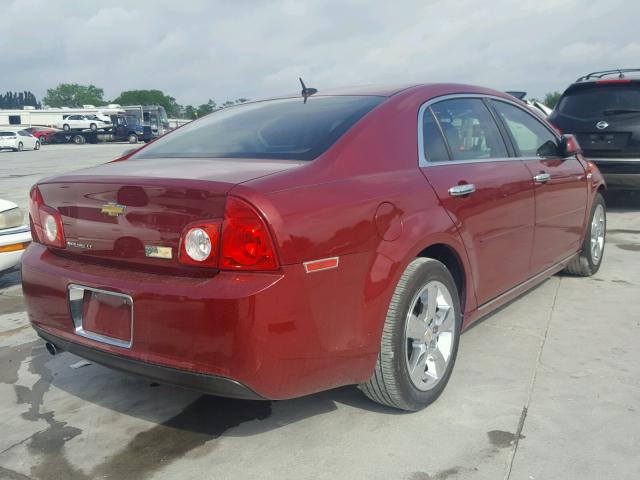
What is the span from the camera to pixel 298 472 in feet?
8.38

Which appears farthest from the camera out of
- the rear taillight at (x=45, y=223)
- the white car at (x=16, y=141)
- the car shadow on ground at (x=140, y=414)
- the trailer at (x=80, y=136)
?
the trailer at (x=80, y=136)

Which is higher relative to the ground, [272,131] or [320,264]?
[272,131]

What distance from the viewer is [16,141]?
36188mm

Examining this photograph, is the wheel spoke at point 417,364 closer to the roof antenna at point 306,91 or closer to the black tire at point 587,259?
the roof antenna at point 306,91

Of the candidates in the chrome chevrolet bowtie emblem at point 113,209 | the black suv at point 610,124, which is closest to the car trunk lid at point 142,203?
the chrome chevrolet bowtie emblem at point 113,209

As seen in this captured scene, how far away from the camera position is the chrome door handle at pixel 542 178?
4.05m

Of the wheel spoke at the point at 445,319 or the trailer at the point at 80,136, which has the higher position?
the trailer at the point at 80,136

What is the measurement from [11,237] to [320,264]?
3.54 meters

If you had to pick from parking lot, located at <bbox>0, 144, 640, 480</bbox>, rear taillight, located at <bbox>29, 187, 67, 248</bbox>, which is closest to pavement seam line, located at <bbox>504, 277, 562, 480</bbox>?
parking lot, located at <bbox>0, 144, 640, 480</bbox>

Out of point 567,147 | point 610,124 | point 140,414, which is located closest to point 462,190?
point 567,147

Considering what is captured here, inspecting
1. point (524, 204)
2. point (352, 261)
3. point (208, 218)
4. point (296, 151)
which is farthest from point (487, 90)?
point (208, 218)

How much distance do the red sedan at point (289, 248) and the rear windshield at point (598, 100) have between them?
5.08 metres

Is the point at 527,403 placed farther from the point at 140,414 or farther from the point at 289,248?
the point at 140,414

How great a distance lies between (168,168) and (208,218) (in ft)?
1.77
